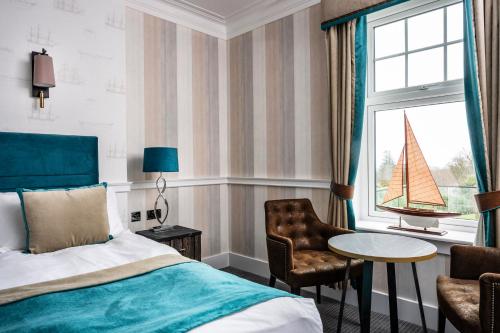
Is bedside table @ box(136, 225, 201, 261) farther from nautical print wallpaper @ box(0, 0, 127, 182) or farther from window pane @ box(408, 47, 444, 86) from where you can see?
window pane @ box(408, 47, 444, 86)

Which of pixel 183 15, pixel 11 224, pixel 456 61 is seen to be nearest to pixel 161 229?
pixel 11 224

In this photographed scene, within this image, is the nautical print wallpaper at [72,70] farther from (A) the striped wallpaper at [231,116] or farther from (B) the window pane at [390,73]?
(B) the window pane at [390,73]

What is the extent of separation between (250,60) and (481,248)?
9.24 feet

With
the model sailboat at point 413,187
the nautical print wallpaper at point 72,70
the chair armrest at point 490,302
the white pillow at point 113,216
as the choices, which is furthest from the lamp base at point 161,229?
the chair armrest at point 490,302

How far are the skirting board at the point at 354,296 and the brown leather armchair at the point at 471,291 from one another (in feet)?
1.73

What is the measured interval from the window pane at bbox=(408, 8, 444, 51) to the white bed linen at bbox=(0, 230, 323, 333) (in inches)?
89.8

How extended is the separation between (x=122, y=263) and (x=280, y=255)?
1106 mm

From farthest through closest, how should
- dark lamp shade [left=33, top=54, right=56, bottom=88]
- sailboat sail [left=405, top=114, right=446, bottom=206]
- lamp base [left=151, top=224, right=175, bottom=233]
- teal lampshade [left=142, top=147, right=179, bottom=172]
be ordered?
lamp base [left=151, top=224, right=175, bottom=233]
teal lampshade [left=142, top=147, right=179, bottom=172]
sailboat sail [left=405, top=114, right=446, bottom=206]
dark lamp shade [left=33, top=54, right=56, bottom=88]

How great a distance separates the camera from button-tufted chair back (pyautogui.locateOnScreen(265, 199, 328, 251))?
111 inches

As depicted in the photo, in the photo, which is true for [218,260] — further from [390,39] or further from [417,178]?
[390,39]

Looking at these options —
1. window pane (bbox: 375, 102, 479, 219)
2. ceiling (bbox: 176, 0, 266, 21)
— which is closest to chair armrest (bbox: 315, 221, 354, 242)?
window pane (bbox: 375, 102, 479, 219)

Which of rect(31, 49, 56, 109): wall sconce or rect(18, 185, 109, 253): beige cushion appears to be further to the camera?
rect(31, 49, 56, 109): wall sconce

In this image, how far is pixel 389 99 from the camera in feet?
9.36

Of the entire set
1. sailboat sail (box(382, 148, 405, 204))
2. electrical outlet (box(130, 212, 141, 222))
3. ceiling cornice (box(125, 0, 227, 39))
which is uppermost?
ceiling cornice (box(125, 0, 227, 39))
